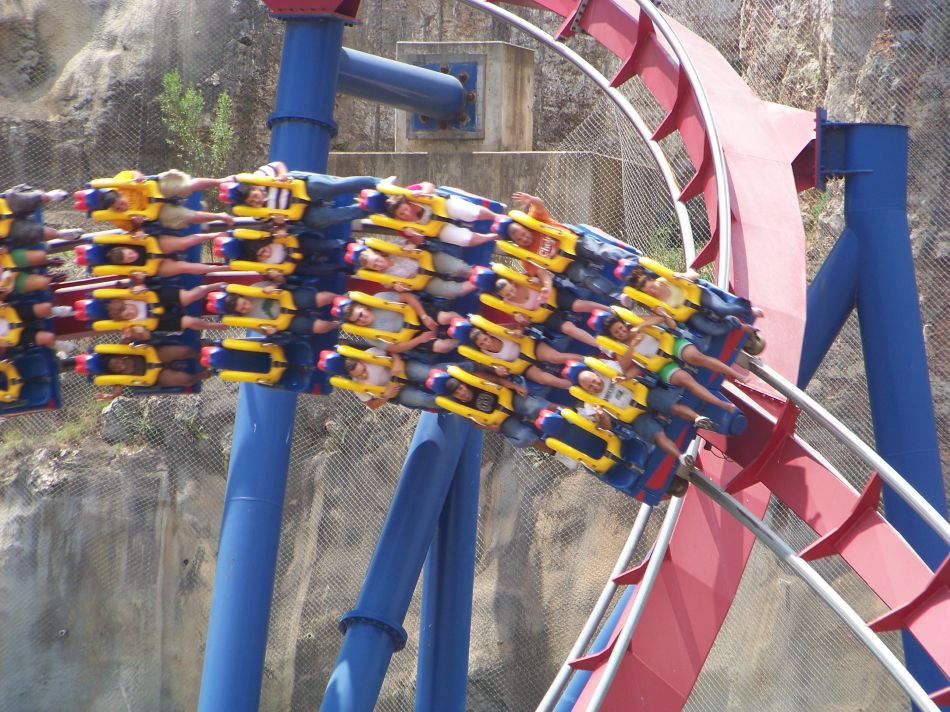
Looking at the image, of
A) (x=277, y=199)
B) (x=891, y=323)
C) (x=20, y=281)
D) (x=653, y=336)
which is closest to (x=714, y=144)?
(x=891, y=323)

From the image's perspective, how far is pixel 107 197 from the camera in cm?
470

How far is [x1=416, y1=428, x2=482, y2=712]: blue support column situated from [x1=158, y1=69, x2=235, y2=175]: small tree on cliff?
536 cm

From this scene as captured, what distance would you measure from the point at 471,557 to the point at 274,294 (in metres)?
2.04

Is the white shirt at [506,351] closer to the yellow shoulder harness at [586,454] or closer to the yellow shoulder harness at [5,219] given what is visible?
the yellow shoulder harness at [586,454]

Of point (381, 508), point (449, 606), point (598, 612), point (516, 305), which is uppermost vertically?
point (516, 305)

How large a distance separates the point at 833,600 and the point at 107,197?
114 inches

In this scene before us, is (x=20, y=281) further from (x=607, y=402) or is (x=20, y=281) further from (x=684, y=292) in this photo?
(x=684, y=292)

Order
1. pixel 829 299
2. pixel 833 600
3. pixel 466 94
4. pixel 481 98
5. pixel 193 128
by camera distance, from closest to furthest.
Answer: pixel 833 600, pixel 829 299, pixel 466 94, pixel 481 98, pixel 193 128

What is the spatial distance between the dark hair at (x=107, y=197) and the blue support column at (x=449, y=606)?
216cm

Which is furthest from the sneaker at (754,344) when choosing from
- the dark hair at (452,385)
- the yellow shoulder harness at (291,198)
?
the yellow shoulder harness at (291,198)

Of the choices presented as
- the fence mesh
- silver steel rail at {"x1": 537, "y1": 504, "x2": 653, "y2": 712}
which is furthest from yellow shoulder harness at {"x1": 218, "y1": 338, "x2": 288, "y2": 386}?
the fence mesh

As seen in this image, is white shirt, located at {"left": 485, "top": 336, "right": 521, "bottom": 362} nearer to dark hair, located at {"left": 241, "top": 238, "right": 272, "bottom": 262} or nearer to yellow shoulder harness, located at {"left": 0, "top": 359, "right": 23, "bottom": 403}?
dark hair, located at {"left": 241, "top": 238, "right": 272, "bottom": 262}

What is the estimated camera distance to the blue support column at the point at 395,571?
18.4 ft

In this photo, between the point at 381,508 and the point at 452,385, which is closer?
the point at 452,385
